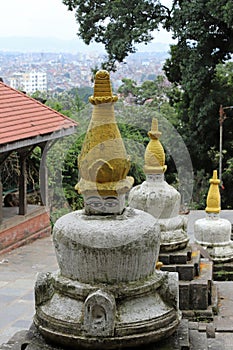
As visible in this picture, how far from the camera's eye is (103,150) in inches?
163

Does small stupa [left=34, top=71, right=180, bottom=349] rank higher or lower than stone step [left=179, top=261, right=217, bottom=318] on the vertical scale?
higher

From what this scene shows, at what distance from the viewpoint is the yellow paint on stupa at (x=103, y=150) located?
4.12 metres

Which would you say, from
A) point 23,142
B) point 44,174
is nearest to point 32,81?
point 44,174

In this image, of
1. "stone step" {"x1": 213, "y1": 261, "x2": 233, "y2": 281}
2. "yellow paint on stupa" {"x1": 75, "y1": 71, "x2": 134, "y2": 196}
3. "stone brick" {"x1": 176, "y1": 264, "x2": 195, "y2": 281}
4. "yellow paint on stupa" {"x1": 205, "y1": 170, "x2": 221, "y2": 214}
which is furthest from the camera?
"yellow paint on stupa" {"x1": 205, "y1": 170, "x2": 221, "y2": 214}

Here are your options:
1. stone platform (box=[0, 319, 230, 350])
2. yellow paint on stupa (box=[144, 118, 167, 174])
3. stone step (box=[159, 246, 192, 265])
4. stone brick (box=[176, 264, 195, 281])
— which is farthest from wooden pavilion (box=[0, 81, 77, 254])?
stone platform (box=[0, 319, 230, 350])

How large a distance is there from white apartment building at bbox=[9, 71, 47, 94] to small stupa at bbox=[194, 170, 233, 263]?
1320 centimetres

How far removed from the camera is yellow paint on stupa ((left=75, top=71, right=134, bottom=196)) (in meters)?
4.12

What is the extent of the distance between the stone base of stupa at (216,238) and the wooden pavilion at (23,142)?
3549 mm

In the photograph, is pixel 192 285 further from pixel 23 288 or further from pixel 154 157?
pixel 23 288

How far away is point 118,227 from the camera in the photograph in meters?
3.98

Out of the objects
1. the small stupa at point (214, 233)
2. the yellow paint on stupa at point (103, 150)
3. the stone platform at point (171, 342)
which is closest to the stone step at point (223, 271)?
the small stupa at point (214, 233)

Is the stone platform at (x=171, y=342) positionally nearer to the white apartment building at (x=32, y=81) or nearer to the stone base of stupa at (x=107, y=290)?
the stone base of stupa at (x=107, y=290)

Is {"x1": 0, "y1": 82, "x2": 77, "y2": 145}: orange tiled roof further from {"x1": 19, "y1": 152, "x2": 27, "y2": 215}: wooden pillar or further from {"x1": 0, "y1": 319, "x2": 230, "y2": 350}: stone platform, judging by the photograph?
{"x1": 0, "y1": 319, "x2": 230, "y2": 350}: stone platform

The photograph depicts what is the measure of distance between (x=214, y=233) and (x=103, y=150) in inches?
223
